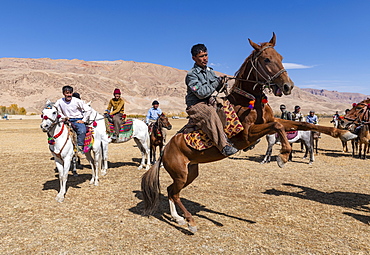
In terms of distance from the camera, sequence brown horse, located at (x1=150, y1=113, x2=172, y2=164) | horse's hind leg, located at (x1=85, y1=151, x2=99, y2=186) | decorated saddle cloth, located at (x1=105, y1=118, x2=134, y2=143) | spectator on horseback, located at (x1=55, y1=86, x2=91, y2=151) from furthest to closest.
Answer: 1. brown horse, located at (x1=150, y1=113, x2=172, y2=164)
2. decorated saddle cloth, located at (x1=105, y1=118, x2=134, y2=143)
3. horse's hind leg, located at (x1=85, y1=151, x2=99, y2=186)
4. spectator on horseback, located at (x1=55, y1=86, x2=91, y2=151)

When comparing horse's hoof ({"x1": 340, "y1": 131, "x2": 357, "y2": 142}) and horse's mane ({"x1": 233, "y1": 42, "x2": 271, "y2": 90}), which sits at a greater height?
horse's mane ({"x1": 233, "y1": 42, "x2": 271, "y2": 90})

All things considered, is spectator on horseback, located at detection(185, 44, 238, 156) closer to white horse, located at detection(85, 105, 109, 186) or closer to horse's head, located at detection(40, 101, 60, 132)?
horse's head, located at detection(40, 101, 60, 132)

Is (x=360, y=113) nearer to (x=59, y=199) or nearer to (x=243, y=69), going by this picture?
(x=243, y=69)

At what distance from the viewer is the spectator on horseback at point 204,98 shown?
4.20 meters

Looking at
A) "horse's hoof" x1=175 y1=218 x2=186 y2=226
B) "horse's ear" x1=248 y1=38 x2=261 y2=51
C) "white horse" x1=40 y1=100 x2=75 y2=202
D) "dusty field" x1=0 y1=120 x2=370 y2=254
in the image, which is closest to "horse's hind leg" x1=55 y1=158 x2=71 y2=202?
"white horse" x1=40 y1=100 x2=75 y2=202

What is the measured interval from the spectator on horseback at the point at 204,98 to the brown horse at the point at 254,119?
282 mm

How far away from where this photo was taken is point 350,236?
4453mm

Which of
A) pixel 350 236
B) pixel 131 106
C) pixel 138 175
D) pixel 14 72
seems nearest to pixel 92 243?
pixel 350 236

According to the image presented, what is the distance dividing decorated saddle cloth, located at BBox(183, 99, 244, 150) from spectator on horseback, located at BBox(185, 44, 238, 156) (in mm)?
127

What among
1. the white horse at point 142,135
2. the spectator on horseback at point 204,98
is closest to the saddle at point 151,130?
the white horse at point 142,135

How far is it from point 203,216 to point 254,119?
2449 mm

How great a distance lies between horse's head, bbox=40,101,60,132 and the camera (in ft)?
19.8

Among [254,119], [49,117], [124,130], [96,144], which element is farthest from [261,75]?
[124,130]

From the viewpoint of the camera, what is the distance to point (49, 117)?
610 centimetres
